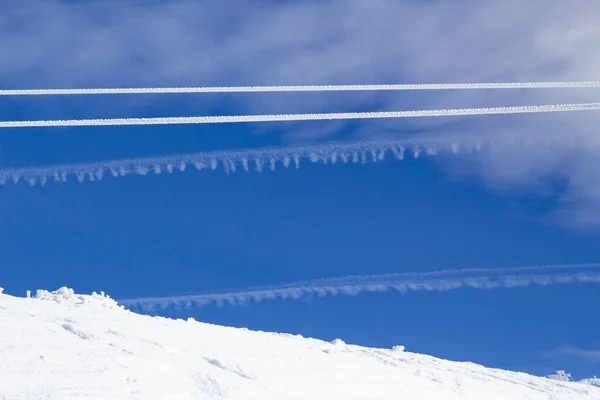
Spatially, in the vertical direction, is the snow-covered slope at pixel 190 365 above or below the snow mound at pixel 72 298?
below

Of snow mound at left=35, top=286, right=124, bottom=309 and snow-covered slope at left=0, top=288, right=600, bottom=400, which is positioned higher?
snow mound at left=35, top=286, right=124, bottom=309

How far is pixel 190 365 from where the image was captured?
35.9 metres

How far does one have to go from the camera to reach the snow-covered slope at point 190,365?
106ft

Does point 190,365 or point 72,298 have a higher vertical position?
point 72,298

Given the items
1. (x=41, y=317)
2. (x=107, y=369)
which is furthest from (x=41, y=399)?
(x=41, y=317)

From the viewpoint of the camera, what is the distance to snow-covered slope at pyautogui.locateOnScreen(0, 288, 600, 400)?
32.4m

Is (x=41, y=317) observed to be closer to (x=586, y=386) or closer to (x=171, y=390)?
(x=171, y=390)

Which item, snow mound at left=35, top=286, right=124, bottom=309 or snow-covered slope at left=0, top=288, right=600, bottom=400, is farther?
snow mound at left=35, top=286, right=124, bottom=309

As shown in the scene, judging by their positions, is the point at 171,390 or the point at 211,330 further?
the point at 211,330

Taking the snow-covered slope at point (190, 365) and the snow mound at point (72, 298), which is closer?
the snow-covered slope at point (190, 365)

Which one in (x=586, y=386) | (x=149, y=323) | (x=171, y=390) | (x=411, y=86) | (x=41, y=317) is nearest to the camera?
(x=171, y=390)

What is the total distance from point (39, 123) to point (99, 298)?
13.6 meters

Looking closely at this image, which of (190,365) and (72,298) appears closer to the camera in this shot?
(190,365)

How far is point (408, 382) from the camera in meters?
41.0
